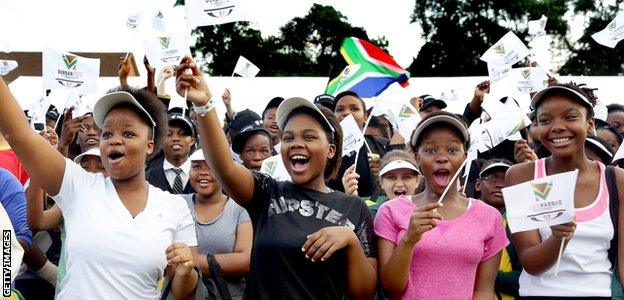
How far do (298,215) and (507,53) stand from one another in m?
6.03

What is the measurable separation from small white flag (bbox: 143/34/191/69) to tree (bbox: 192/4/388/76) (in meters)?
29.2

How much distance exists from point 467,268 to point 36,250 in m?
2.76

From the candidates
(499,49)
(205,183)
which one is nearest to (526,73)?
(499,49)

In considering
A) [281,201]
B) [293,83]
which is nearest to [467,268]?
[281,201]

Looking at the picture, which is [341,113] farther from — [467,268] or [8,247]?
[8,247]

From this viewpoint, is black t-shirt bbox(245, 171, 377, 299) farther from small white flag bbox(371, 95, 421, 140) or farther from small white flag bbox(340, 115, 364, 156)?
small white flag bbox(371, 95, 421, 140)

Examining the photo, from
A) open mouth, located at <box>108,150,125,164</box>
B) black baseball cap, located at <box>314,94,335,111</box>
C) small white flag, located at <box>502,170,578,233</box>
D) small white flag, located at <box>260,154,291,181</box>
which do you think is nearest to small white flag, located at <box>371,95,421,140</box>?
black baseball cap, located at <box>314,94,335,111</box>

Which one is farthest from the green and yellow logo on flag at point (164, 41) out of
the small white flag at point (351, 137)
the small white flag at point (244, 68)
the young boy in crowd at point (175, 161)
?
the small white flag at point (244, 68)

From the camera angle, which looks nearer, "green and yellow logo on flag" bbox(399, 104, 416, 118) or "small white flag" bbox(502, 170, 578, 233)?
"small white flag" bbox(502, 170, 578, 233)

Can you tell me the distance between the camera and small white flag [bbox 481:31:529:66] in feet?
30.2

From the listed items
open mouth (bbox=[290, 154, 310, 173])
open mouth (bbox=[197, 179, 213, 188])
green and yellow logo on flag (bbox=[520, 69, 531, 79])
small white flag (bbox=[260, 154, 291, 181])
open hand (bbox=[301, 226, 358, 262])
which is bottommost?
open hand (bbox=[301, 226, 358, 262])

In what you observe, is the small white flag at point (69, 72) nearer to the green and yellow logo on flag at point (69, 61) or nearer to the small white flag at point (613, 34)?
the green and yellow logo on flag at point (69, 61)

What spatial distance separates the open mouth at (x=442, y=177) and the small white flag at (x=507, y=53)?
5.22 meters

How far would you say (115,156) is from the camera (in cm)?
396
